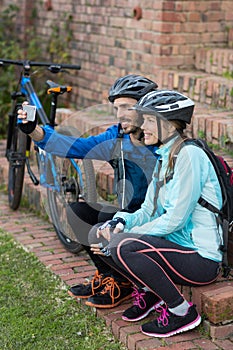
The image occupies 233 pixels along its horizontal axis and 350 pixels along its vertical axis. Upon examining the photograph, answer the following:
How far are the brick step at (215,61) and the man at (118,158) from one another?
2.27 meters

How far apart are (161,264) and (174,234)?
0.57 ft

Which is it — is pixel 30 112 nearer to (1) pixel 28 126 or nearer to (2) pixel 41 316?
(1) pixel 28 126

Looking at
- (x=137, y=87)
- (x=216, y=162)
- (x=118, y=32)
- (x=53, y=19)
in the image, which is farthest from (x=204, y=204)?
(x=53, y=19)

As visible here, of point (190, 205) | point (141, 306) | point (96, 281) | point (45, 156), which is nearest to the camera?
point (190, 205)

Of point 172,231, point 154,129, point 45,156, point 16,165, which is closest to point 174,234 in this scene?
point 172,231

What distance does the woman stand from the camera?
3.40m

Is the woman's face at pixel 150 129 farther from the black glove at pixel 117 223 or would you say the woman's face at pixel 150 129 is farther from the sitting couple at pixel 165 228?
the black glove at pixel 117 223

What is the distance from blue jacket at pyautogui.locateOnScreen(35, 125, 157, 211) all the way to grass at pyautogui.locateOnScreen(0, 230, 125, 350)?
681 mm

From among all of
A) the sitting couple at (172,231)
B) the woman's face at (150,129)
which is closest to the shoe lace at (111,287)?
the sitting couple at (172,231)

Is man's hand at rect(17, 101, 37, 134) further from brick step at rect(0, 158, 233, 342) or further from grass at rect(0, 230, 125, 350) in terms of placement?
brick step at rect(0, 158, 233, 342)

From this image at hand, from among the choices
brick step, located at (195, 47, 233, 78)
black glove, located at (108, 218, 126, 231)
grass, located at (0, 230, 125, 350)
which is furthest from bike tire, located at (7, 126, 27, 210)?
black glove, located at (108, 218, 126, 231)

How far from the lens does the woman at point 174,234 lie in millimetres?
3400

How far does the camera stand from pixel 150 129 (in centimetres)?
355

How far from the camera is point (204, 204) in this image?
11.3 feet
